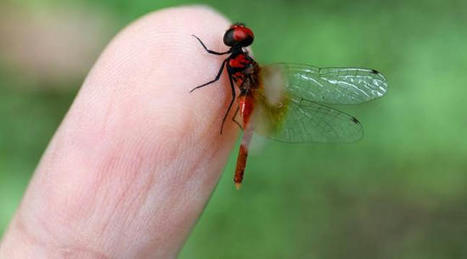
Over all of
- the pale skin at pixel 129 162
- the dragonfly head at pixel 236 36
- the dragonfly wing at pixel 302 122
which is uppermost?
the dragonfly head at pixel 236 36

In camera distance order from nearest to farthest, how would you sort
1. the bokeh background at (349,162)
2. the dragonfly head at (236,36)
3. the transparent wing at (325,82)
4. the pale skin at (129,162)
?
the pale skin at (129,162) → the dragonfly head at (236,36) → the transparent wing at (325,82) → the bokeh background at (349,162)

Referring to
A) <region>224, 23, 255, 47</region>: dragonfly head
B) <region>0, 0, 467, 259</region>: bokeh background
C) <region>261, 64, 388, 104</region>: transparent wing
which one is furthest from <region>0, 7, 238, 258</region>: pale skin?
<region>0, 0, 467, 259</region>: bokeh background

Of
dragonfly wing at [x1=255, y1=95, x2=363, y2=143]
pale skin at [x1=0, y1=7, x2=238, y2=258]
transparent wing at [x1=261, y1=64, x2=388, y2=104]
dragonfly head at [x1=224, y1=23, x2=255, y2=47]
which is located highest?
dragonfly head at [x1=224, y1=23, x2=255, y2=47]

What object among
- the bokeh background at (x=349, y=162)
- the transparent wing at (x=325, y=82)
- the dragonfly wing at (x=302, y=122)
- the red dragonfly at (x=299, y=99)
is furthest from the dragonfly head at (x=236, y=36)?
the bokeh background at (x=349, y=162)

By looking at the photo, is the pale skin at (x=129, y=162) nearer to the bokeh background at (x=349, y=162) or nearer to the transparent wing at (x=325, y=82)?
the transparent wing at (x=325, y=82)

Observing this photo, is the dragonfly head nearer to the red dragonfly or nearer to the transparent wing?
the red dragonfly

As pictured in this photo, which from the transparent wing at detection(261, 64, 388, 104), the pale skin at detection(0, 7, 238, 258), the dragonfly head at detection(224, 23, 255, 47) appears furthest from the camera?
the transparent wing at detection(261, 64, 388, 104)

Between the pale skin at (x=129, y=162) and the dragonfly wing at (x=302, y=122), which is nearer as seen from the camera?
the pale skin at (x=129, y=162)
